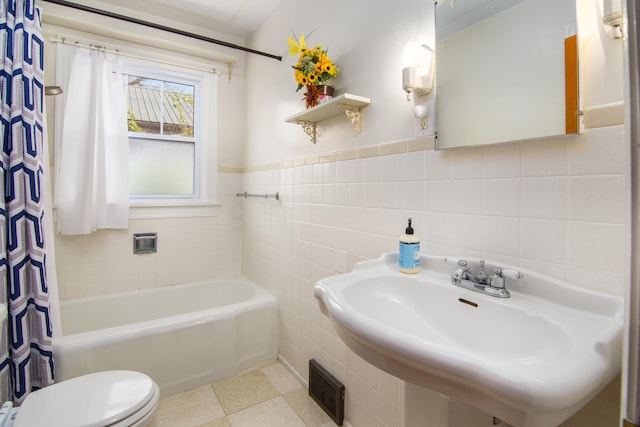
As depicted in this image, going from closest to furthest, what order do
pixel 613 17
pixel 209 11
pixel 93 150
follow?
pixel 613 17 → pixel 93 150 → pixel 209 11

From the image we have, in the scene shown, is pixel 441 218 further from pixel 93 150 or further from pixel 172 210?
pixel 93 150

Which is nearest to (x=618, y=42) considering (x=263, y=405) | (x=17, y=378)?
(x=263, y=405)

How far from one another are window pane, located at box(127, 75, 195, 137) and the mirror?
2.20m

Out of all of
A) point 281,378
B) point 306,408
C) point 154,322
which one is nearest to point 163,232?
point 154,322

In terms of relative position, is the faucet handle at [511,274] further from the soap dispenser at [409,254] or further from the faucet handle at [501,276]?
the soap dispenser at [409,254]

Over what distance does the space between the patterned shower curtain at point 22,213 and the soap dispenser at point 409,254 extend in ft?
5.52

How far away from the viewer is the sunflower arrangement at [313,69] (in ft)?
5.15

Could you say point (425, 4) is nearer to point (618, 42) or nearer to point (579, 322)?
point (618, 42)

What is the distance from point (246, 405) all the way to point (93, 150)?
1.93 m

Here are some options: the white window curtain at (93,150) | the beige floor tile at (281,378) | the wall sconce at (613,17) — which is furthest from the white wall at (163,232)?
the wall sconce at (613,17)

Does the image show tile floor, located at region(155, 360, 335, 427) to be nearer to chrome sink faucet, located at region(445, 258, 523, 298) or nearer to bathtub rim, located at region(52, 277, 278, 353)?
bathtub rim, located at region(52, 277, 278, 353)

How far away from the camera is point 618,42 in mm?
733

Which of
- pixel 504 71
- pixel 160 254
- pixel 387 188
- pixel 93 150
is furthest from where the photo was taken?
pixel 160 254

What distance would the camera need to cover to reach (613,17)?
72cm
